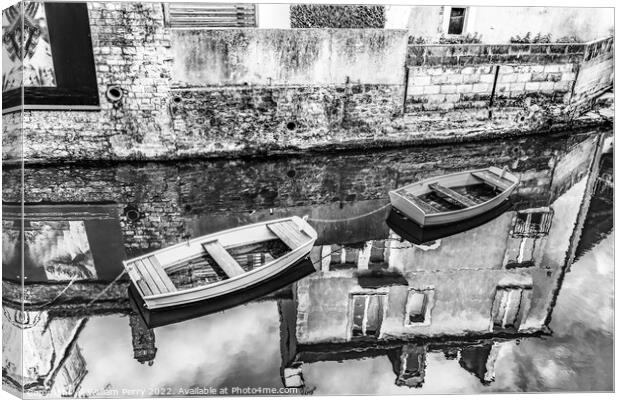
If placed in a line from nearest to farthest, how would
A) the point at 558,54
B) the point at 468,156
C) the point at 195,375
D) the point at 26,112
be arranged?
the point at 195,375 < the point at 26,112 < the point at 558,54 < the point at 468,156

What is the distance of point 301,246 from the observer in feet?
12.9

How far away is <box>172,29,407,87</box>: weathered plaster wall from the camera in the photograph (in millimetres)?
5027

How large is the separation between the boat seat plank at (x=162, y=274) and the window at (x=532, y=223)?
9.45 ft

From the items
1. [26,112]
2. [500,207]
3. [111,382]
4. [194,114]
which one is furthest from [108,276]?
[500,207]

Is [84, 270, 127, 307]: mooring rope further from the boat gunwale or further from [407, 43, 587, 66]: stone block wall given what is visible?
[407, 43, 587, 66]: stone block wall

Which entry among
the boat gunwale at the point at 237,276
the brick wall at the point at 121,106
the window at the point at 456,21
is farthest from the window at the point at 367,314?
the brick wall at the point at 121,106

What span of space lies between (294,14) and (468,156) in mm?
2432

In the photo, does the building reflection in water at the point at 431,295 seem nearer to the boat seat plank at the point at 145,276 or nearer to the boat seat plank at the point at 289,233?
the boat seat plank at the point at 289,233

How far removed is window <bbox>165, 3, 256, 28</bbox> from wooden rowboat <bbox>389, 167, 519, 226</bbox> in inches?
85.9

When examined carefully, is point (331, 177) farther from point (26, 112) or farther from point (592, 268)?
point (26, 112)

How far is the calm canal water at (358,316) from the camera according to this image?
3314mm

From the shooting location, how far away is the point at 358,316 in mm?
3607

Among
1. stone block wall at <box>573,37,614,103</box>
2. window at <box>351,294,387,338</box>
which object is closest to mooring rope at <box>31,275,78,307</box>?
window at <box>351,294,387,338</box>

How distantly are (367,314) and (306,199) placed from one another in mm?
1625
